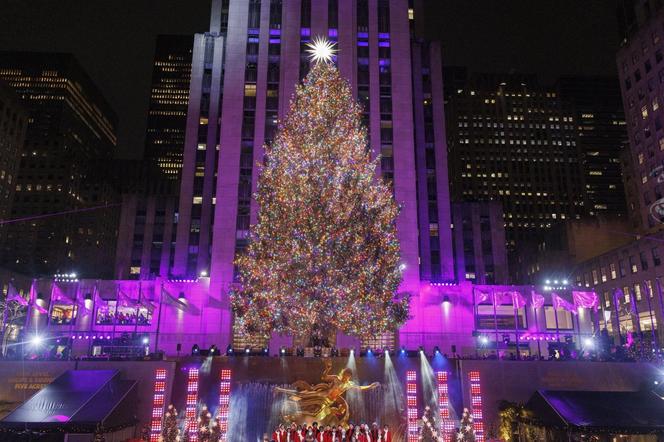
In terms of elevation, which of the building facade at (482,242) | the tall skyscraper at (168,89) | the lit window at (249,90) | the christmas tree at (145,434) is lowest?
the christmas tree at (145,434)

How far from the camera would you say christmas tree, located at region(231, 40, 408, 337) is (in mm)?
32594

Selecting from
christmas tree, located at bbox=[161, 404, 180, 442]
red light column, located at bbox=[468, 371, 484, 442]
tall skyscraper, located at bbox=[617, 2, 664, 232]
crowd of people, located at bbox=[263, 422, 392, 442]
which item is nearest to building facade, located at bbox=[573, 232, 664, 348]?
tall skyscraper, located at bbox=[617, 2, 664, 232]

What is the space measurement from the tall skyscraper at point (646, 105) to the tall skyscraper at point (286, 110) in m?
34.1

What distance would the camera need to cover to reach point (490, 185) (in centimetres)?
16362

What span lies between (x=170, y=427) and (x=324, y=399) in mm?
8176

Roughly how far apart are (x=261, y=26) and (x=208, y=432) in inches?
1813

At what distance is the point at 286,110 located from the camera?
5656 cm

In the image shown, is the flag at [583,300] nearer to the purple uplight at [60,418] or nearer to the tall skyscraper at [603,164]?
the purple uplight at [60,418]

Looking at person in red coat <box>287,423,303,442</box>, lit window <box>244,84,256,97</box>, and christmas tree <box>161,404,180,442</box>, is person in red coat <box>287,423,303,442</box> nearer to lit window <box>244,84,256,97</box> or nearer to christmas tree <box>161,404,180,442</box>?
christmas tree <box>161,404,180,442</box>

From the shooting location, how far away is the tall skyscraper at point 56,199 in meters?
137

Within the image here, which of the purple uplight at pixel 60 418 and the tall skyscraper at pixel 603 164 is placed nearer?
the purple uplight at pixel 60 418

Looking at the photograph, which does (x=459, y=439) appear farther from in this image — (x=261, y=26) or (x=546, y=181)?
(x=546, y=181)

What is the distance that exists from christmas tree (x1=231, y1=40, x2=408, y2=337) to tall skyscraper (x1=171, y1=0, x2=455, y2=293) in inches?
703

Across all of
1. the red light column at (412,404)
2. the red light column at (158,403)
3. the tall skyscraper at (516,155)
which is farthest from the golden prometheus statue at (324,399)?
the tall skyscraper at (516,155)
